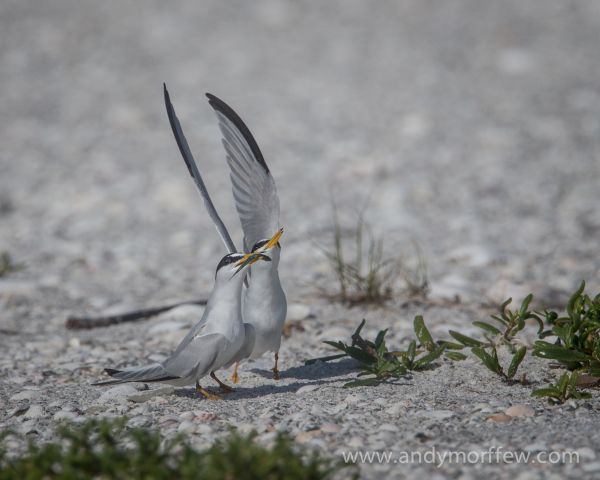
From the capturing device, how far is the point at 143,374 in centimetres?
320

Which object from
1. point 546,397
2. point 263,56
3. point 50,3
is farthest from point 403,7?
point 546,397

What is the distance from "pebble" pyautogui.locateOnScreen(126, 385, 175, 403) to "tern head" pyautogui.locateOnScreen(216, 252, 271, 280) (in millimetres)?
550

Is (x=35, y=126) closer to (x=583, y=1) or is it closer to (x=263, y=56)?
(x=263, y=56)

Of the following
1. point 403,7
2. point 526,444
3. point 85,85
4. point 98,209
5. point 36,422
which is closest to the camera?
point 526,444

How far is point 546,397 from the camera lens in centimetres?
317

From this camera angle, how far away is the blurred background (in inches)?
241

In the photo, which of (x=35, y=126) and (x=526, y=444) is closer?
(x=526, y=444)

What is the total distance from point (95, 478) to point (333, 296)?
2.70m

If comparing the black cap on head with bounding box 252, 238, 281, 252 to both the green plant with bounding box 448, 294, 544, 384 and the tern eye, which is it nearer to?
the tern eye

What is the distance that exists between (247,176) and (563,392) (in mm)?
1535

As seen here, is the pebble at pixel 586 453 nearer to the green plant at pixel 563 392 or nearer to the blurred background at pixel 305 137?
the green plant at pixel 563 392

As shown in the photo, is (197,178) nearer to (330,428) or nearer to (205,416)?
(205,416)

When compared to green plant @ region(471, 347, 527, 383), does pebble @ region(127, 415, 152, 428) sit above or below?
below

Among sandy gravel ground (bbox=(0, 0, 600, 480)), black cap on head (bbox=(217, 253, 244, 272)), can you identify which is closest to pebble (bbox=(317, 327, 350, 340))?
sandy gravel ground (bbox=(0, 0, 600, 480))
